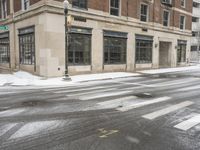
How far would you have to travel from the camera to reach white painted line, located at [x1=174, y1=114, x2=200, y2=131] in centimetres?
580

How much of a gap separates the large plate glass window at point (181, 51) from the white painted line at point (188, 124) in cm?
2803

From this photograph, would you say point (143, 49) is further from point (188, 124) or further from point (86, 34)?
point (188, 124)

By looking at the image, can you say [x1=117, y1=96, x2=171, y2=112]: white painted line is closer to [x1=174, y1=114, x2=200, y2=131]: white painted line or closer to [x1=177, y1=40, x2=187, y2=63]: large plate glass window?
[x1=174, y1=114, x2=200, y2=131]: white painted line

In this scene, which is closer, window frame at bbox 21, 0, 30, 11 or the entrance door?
window frame at bbox 21, 0, 30, 11

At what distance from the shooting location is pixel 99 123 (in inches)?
236

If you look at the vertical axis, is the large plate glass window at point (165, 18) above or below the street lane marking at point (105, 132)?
above

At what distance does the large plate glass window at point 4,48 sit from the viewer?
24111mm

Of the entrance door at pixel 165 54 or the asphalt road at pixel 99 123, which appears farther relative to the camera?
the entrance door at pixel 165 54

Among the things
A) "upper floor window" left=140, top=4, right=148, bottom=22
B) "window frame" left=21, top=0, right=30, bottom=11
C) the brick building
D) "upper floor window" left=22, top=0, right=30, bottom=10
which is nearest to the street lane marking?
the brick building

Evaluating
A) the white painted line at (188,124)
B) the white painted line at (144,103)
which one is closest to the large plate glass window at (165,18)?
the white painted line at (144,103)

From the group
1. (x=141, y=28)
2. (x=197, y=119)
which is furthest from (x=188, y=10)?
(x=197, y=119)

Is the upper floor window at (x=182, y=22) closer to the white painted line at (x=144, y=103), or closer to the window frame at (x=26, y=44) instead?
the window frame at (x=26, y=44)

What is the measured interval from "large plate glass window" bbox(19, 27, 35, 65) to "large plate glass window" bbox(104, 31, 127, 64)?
6.63 metres

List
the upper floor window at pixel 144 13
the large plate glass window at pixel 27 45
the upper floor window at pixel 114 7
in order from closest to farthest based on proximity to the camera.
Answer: the large plate glass window at pixel 27 45 → the upper floor window at pixel 114 7 → the upper floor window at pixel 144 13
